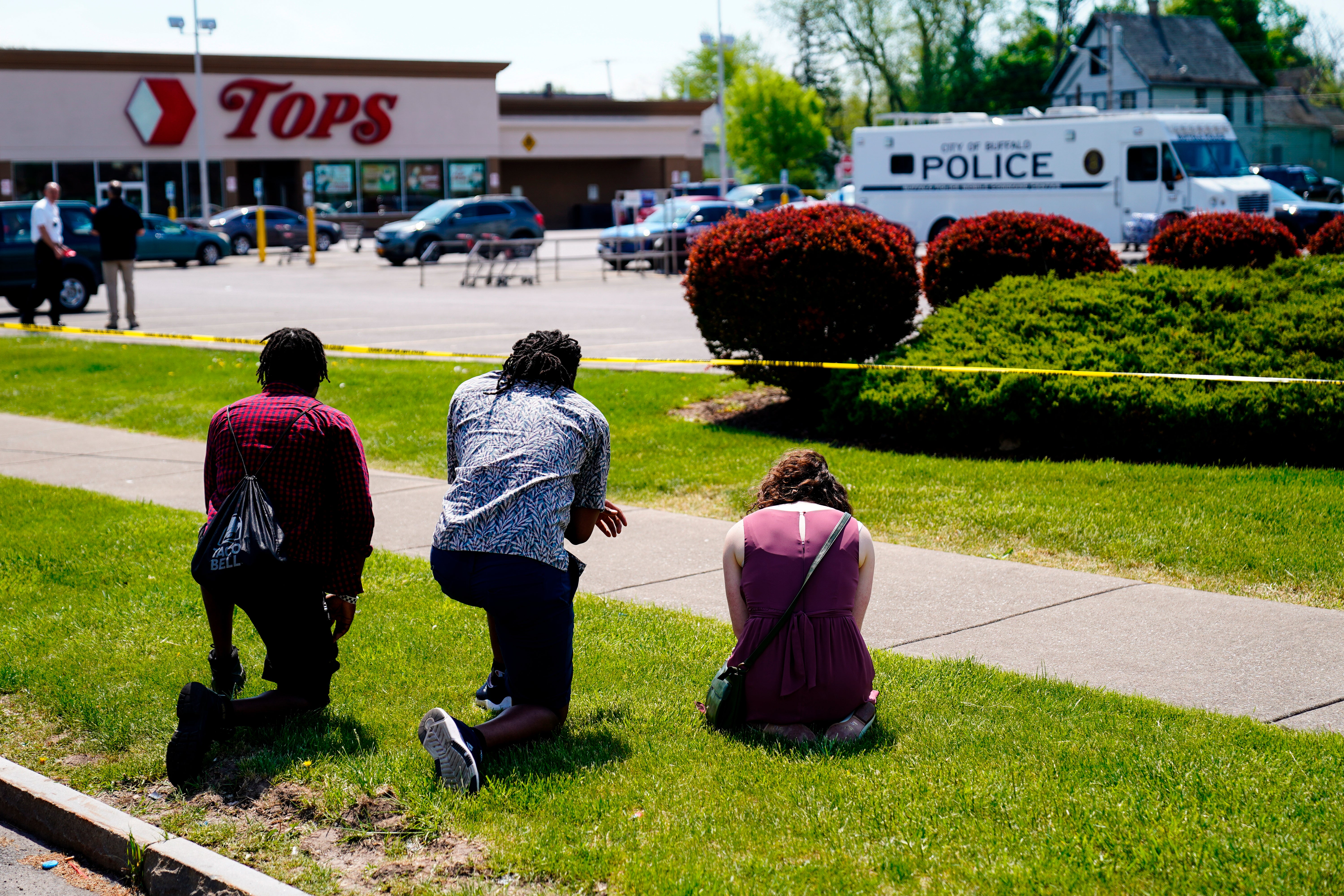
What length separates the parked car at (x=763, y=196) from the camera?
144 ft

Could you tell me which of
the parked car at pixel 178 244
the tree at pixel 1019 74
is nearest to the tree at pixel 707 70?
the tree at pixel 1019 74

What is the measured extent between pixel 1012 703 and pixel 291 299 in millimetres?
22115

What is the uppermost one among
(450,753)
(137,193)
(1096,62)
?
(1096,62)

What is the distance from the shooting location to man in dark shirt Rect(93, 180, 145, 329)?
1802cm

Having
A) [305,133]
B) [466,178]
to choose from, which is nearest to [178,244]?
[305,133]

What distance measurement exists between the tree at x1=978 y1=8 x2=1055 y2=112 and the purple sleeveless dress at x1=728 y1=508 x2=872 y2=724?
3473 inches

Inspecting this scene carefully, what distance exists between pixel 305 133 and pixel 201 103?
509 cm

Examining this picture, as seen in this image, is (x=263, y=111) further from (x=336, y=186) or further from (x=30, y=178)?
(x=30, y=178)

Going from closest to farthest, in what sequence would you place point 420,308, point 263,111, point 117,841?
point 117,841 → point 420,308 → point 263,111

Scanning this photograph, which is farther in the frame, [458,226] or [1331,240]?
[458,226]

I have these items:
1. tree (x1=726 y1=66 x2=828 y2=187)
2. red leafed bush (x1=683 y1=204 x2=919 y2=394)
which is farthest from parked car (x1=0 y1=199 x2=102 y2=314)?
tree (x1=726 y1=66 x2=828 y2=187)

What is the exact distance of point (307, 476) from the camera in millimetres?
4523

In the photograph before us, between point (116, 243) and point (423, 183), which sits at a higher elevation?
point (423, 183)

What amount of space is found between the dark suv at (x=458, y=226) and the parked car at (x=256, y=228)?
20.7ft
